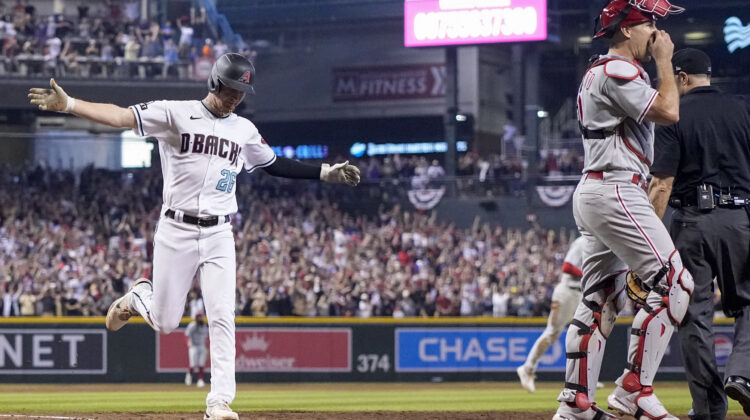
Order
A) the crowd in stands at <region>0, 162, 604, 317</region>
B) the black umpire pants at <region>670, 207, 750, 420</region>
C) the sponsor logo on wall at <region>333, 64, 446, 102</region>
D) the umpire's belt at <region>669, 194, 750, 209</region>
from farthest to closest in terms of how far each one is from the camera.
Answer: the sponsor logo on wall at <region>333, 64, 446, 102</region>
the crowd in stands at <region>0, 162, 604, 317</region>
the umpire's belt at <region>669, 194, 750, 209</region>
the black umpire pants at <region>670, 207, 750, 420</region>

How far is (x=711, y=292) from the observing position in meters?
5.80

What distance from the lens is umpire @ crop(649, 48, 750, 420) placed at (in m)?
5.68

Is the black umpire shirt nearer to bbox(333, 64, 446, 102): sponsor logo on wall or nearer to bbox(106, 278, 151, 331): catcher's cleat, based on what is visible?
bbox(106, 278, 151, 331): catcher's cleat

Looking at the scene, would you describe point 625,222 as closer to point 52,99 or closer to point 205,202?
point 205,202

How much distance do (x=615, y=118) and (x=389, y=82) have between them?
28.9 metres

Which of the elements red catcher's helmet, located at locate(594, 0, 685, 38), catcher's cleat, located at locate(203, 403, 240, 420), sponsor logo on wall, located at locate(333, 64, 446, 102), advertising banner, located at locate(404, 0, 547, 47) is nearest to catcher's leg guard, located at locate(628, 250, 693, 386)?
red catcher's helmet, located at locate(594, 0, 685, 38)

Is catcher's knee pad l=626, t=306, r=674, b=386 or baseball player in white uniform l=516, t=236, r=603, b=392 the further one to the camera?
baseball player in white uniform l=516, t=236, r=603, b=392

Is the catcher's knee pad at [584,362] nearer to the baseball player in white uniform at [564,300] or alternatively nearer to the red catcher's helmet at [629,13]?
the red catcher's helmet at [629,13]

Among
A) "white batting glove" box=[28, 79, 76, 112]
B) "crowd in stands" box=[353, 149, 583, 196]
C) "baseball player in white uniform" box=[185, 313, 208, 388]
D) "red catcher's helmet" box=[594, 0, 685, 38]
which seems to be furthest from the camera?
"crowd in stands" box=[353, 149, 583, 196]

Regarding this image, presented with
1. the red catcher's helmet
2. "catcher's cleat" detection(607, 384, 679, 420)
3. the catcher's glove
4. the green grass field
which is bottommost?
the green grass field

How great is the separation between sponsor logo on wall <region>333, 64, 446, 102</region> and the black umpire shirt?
1100 inches

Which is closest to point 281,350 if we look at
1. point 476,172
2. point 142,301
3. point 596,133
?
point 476,172

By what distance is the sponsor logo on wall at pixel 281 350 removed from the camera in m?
18.1

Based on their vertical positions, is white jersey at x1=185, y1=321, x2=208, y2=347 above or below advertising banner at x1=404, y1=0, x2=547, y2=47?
below
